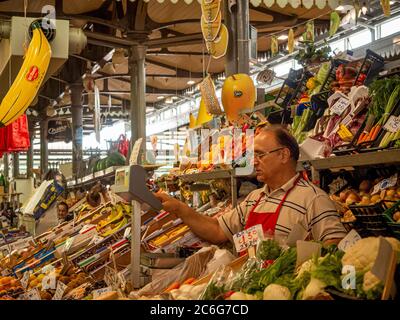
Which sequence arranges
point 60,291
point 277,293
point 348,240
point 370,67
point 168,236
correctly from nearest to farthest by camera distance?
1. point 277,293
2. point 348,240
3. point 370,67
4. point 60,291
5. point 168,236


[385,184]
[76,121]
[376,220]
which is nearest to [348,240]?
[376,220]

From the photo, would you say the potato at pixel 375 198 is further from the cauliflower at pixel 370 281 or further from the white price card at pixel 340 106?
the cauliflower at pixel 370 281

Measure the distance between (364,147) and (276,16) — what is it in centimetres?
707

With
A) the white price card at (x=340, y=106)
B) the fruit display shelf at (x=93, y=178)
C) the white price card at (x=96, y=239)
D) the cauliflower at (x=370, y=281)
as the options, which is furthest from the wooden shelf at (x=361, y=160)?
the fruit display shelf at (x=93, y=178)

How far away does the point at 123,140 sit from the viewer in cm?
1170

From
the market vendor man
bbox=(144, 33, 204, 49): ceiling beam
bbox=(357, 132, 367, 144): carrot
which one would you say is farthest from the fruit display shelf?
bbox=(357, 132, 367, 144): carrot

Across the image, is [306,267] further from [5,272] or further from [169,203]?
[5,272]

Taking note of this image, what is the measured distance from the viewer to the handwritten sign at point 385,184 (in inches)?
117

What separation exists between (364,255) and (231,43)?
365 centimetres

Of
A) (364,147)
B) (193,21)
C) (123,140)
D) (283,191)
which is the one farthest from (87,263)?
(123,140)

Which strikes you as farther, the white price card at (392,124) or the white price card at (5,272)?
the white price card at (5,272)

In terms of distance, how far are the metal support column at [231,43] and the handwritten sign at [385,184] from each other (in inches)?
97.6

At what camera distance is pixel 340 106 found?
324 cm

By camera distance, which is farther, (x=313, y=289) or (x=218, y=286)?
(x=218, y=286)
